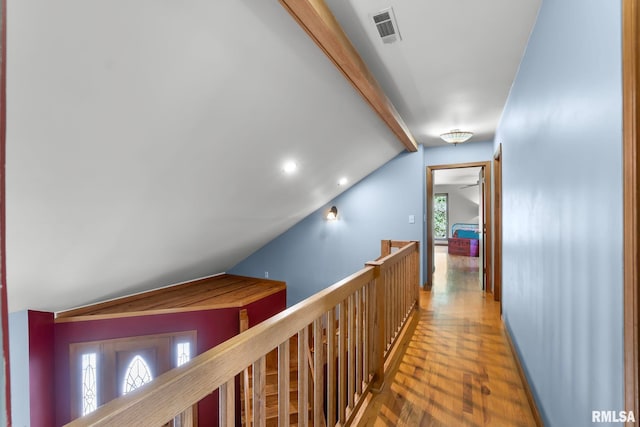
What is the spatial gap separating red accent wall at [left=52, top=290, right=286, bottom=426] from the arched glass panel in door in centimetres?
32

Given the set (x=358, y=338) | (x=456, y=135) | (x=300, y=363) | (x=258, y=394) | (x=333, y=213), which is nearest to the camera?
(x=258, y=394)

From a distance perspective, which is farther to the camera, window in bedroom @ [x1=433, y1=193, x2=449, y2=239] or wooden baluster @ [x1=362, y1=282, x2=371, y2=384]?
window in bedroom @ [x1=433, y1=193, x2=449, y2=239]

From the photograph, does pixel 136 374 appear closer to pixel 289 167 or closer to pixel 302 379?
pixel 289 167

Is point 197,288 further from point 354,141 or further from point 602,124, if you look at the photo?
point 602,124

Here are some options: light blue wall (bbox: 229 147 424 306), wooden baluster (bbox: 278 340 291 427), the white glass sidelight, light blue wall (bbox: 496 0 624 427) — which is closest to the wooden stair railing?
wooden baluster (bbox: 278 340 291 427)

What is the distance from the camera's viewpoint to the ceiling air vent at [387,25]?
1.72 m

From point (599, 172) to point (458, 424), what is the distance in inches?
60.3

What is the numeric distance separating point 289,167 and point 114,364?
9.41ft

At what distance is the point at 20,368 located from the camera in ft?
8.98

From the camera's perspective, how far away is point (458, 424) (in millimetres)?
1720

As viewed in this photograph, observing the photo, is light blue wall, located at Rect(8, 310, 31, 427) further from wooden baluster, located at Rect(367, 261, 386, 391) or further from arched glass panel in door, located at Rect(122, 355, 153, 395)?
wooden baluster, located at Rect(367, 261, 386, 391)

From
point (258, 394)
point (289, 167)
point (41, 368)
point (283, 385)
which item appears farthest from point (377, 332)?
point (41, 368)

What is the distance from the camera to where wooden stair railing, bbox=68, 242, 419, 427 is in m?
0.66

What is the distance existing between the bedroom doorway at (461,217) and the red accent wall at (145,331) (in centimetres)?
300
